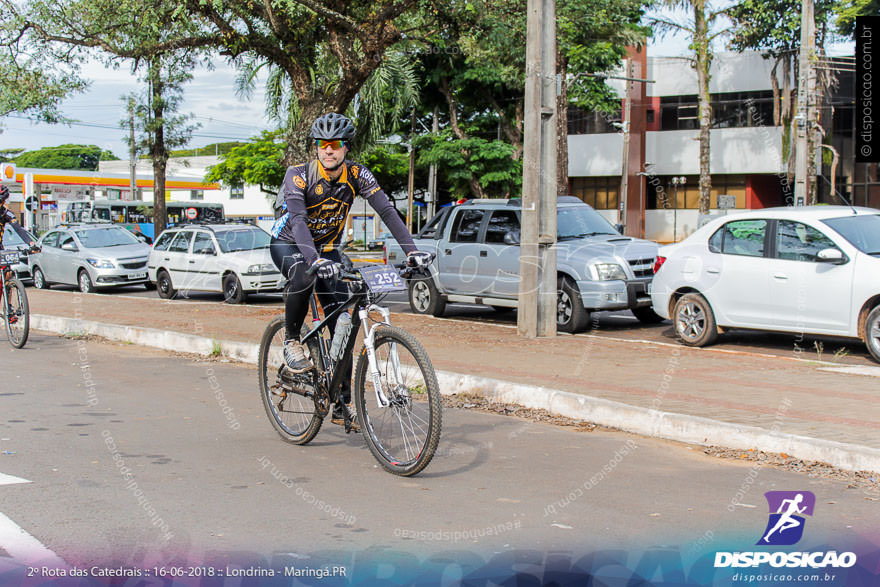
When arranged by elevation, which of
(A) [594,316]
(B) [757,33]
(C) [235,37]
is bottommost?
(A) [594,316]

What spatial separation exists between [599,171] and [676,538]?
4639cm

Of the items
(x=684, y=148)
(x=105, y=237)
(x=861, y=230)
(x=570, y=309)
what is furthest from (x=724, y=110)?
(x=861, y=230)

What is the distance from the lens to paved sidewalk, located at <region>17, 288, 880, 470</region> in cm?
646

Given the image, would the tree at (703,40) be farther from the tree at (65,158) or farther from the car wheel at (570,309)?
the tree at (65,158)

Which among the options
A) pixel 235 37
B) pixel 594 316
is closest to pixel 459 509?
pixel 594 316

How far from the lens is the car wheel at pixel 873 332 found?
32.4 feet

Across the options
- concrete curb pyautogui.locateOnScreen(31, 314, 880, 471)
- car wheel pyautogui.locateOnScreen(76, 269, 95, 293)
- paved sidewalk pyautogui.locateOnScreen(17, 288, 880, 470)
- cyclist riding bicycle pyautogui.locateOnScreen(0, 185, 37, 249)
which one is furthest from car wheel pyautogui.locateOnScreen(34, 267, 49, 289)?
concrete curb pyautogui.locateOnScreen(31, 314, 880, 471)

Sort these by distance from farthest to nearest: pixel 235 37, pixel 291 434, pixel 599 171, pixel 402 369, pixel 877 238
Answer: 1. pixel 599 171
2. pixel 235 37
3. pixel 877 238
4. pixel 291 434
5. pixel 402 369

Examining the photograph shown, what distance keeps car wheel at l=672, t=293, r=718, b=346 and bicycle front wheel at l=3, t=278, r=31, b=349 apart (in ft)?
25.7

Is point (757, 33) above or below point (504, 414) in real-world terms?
above

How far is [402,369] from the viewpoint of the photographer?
5.39 metres

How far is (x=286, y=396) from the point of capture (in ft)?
21.6

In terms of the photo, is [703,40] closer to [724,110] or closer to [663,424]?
[724,110]

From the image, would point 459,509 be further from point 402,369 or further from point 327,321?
point 327,321
